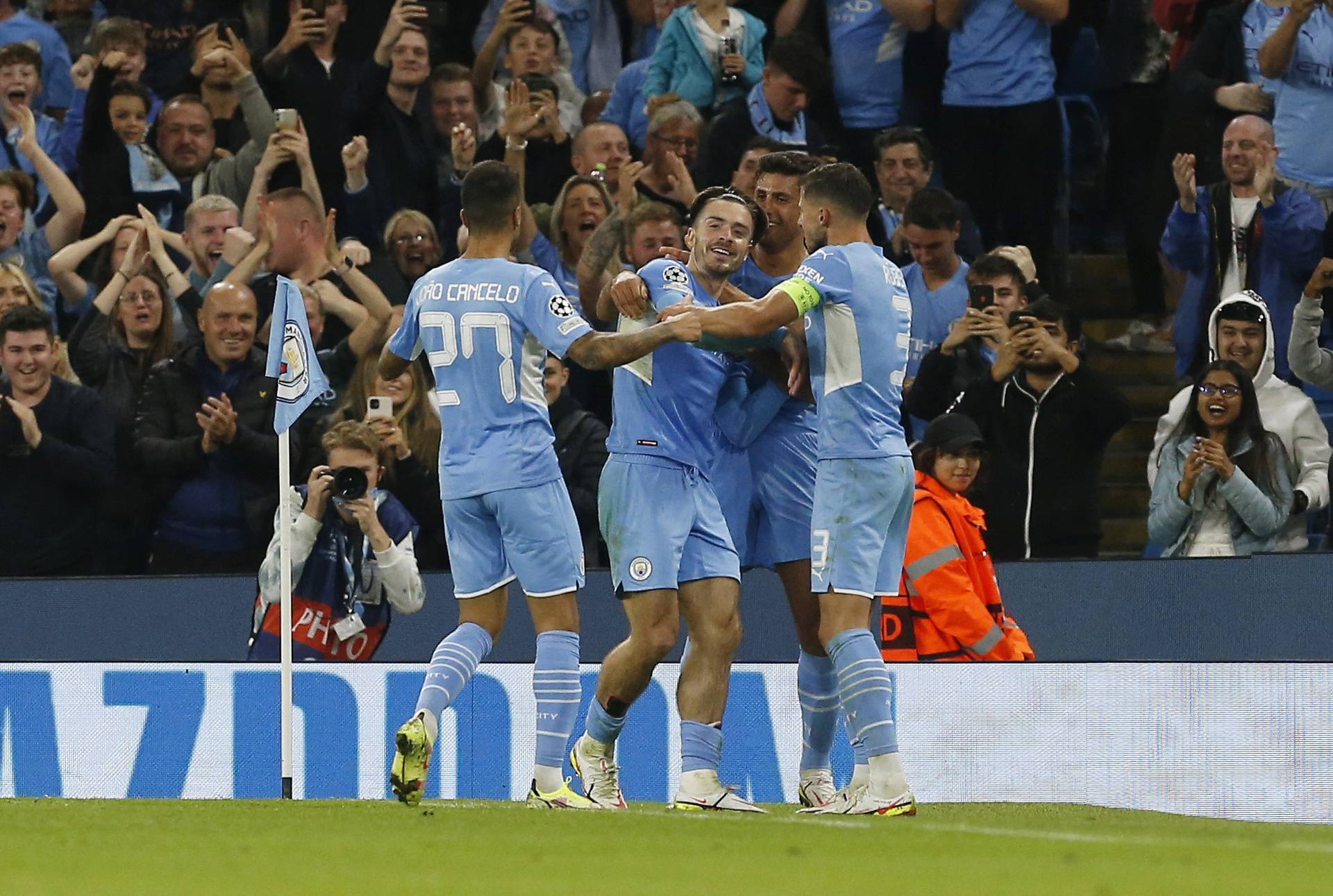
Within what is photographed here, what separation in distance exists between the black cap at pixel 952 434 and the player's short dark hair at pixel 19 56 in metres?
7.23

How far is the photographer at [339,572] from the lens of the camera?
10.4 meters

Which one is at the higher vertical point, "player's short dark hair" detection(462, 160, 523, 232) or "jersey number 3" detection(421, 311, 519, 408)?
"player's short dark hair" detection(462, 160, 523, 232)

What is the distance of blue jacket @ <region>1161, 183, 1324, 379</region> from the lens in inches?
460

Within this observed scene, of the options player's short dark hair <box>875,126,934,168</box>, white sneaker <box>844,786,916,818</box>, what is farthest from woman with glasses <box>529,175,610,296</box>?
white sneaker <box>844,786,916,818</box>

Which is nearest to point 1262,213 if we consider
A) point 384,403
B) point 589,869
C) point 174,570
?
point 384,403

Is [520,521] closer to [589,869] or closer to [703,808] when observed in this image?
[703,808]

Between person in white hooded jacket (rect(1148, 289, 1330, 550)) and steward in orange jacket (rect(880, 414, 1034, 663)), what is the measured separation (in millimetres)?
1447

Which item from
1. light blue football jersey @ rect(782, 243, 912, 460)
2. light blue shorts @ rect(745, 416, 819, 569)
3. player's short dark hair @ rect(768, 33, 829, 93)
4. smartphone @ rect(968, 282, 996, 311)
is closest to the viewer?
light blue football jersey @ rect(782, 243, 912, 460)

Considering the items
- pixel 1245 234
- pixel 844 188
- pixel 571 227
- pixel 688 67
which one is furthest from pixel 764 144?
pixel 844 188

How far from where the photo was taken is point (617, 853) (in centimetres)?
611

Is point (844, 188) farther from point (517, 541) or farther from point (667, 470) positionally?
point (517, 541)

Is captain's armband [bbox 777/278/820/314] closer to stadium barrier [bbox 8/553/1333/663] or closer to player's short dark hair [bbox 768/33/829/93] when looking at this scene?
stadium barrier [bbox 8/553/1333/663]

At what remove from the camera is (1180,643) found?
10.3 metres

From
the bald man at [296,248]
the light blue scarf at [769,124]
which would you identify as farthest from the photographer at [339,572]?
the light blue scarf at [769,124]
